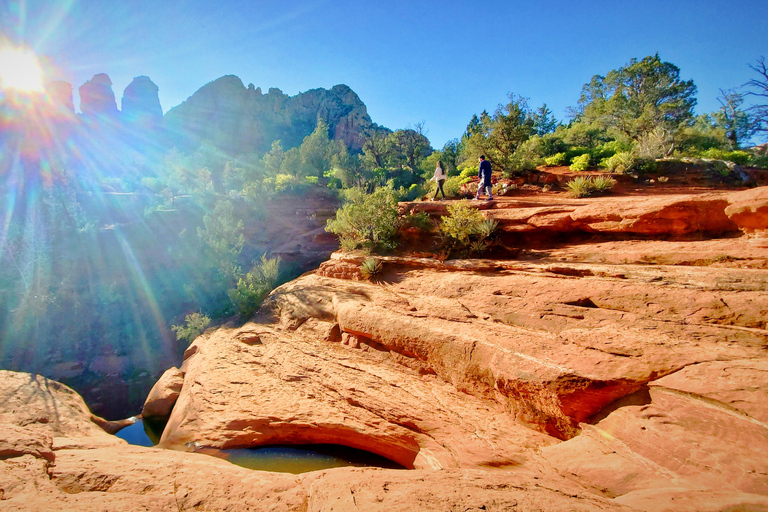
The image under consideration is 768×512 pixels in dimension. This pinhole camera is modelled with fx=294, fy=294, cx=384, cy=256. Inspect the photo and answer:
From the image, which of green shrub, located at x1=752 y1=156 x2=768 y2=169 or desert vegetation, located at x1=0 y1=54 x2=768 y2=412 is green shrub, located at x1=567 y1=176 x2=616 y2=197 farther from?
green shrub, located at x1=752 y1=156 x2=768 y2=169

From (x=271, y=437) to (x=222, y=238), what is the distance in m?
13.8

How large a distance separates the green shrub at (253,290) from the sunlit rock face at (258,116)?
239ft

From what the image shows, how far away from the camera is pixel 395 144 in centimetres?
3853

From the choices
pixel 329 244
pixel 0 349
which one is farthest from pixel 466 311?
pixel 0 349

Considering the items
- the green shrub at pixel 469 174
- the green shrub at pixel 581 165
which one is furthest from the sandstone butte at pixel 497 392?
the green shrub at pixel 581 165

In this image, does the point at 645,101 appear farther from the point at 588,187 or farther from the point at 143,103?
the point at 143,103

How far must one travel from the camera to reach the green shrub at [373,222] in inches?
415

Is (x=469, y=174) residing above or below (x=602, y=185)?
above

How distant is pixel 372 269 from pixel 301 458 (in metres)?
5.20

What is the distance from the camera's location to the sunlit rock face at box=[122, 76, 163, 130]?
75250mm

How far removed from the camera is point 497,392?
16.9 ft

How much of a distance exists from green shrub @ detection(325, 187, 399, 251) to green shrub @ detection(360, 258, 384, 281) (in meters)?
1.08

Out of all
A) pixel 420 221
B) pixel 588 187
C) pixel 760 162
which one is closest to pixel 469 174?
pixel 588 187

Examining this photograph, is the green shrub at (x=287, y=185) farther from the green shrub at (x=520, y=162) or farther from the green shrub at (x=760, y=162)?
the green shrub at (x=760, y=162)
